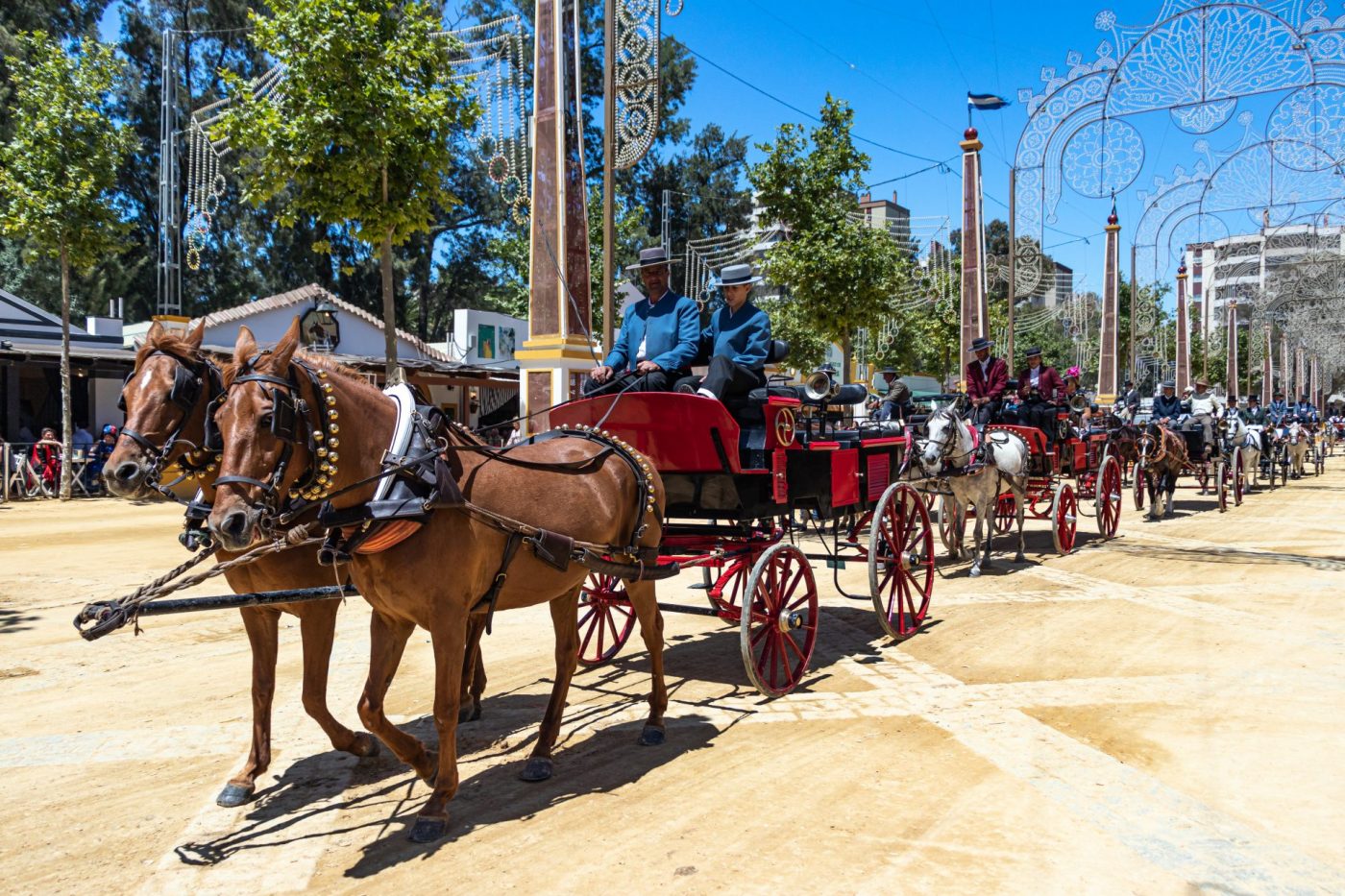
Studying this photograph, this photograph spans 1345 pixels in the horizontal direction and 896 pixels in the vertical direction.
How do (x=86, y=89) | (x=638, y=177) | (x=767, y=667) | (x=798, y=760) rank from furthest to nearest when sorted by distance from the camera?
1. (x=638, y=177)
2. (x=86, y=89)
3. (x=767, y=667)
4. (x=798, y=760)

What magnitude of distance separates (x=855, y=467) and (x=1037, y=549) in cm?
684

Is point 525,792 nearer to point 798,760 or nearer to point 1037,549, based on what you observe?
point 798,760

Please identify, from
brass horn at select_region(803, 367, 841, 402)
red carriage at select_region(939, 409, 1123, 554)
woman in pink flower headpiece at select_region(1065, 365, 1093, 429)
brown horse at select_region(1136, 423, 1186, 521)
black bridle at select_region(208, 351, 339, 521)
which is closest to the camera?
black bridle at select_region(208, 351, 339, 521)

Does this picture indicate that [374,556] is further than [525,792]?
No

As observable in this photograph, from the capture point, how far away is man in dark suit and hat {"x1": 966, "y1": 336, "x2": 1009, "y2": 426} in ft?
40.0

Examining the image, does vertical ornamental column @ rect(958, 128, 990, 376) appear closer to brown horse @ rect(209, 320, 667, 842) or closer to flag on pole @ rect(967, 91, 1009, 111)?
flag on pole @ rect(967, 91, 1009, 111)

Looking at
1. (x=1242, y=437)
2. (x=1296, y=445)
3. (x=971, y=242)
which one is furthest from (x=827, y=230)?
(x=1296, y=445)

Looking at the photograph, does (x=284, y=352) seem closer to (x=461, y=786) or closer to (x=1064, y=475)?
(x=461, y=786)

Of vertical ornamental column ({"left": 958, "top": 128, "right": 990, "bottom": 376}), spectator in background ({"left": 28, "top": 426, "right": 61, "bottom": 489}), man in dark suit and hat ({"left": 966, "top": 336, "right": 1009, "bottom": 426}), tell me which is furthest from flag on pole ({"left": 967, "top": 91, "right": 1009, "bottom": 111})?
spectator in background ({"left": 28, "top": 426, "right": 61, "bottom": 489})

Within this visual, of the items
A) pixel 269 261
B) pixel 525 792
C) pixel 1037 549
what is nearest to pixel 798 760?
pixel 525 792

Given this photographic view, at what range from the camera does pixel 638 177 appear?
42750 mm

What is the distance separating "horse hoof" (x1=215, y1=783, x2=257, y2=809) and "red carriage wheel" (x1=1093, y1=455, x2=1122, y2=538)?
11.8 metres

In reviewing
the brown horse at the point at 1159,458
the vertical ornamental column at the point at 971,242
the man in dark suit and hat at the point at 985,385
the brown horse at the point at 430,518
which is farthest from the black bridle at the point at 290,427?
the brown horse at the point at 1159,458

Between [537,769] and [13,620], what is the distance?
6.37 m
